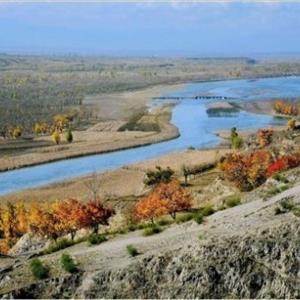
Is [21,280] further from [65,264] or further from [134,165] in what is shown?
[134,165]

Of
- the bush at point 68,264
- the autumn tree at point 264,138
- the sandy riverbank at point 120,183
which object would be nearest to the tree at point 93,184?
the sandy riverbank at point 120,183

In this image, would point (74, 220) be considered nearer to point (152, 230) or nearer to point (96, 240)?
point (96, 240)

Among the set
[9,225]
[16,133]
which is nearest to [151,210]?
[9,225]

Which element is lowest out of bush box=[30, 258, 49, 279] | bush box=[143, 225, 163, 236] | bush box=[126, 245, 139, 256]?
bush box=[143, 225, 163, 236]

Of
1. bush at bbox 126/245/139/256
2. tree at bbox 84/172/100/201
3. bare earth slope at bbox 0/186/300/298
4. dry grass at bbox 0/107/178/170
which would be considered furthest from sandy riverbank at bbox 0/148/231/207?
bare earth slope at bbox 0/186/300/298

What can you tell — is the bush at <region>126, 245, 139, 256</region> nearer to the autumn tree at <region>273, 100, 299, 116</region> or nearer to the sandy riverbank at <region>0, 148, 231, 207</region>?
the sandy riverbank at <region>0, 148, 231, 207</region>
